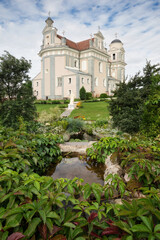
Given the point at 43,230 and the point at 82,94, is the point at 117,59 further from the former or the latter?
the point at 43,230

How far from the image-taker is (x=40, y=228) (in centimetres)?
107

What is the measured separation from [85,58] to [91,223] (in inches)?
1345

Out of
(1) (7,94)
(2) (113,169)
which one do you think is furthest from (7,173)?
(1) (7,94)

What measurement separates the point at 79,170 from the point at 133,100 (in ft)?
13.4

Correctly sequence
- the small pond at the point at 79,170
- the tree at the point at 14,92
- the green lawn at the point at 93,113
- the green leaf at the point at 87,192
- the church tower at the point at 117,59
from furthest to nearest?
1. the church tower at the point at 117,59
2. the green lawn at the point at 93,113
3. the tree at the point at 14,92
4. the small pond at the point at 79,170
5. the green leaf at the point at 87,192

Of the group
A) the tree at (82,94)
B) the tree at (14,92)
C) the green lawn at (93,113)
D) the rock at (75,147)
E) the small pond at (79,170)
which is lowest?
the small pond at (79,170)

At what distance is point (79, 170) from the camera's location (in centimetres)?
373

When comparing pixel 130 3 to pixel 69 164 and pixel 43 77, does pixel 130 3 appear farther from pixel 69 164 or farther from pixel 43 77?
pixel 43 77

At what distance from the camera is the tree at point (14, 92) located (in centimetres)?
567

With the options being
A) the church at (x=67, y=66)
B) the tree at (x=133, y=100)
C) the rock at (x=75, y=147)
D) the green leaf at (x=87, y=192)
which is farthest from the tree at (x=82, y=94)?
the green leaf at (x=87, y=192)

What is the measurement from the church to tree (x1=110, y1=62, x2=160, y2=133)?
67.9 feet

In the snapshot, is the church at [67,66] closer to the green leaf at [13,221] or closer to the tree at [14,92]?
the tree at [14,92]

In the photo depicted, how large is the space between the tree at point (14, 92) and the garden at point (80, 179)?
0.13 feet

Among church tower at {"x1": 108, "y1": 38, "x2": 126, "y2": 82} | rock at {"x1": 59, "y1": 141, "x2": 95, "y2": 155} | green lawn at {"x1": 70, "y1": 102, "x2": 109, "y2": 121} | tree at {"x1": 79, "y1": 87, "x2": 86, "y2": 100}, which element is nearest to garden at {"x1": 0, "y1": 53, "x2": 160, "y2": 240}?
rock at {"x1": 59, "y1": 141, "x2": 95, "y2": 155}
